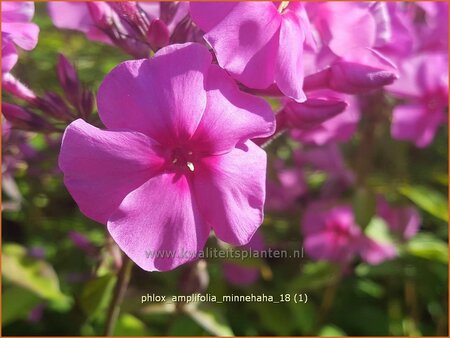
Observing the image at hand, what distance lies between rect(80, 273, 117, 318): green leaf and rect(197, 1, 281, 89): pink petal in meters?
0.52

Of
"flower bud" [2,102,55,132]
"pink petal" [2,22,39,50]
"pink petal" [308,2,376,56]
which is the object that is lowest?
"flower bud" [2,102,55,132]

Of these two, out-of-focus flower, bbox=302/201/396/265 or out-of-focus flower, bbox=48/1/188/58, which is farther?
out-of-focus flower, bbox=302/201/396/265

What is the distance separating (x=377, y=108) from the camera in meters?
1.76

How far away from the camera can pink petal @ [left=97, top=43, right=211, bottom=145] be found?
832 millimetres

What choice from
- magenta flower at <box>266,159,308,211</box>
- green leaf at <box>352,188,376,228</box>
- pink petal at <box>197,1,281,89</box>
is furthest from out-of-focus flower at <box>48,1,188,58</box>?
magenta flower at <box>266,159,308,211</box>

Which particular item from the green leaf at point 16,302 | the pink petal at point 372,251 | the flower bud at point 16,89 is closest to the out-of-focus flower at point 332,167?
the pink petal at point 372,251

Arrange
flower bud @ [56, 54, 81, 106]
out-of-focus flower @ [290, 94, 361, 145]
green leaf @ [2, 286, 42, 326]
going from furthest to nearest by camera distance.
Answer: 1. green leaf @ [2, 286, 42, 326]
2. out-of-focus flower @ [290, 94, 361, 145]
3. flower bud @ [56, 54, 81, 106]

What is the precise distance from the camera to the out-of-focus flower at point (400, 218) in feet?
5.93

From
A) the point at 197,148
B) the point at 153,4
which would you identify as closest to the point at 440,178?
the point at 153,4

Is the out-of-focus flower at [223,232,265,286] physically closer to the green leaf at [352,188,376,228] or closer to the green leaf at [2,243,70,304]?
the green leaf at [352,188,376,228]

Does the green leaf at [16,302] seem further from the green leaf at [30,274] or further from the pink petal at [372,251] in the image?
the pink petal at [372,251]

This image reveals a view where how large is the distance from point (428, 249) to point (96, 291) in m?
1.08

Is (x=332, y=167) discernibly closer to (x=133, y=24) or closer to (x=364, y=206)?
(x=364, y=206)

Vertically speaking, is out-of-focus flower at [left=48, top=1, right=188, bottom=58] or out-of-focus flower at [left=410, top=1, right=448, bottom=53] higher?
out-of-focus flower at [left=48, top=1, right=188, bottom=58]
